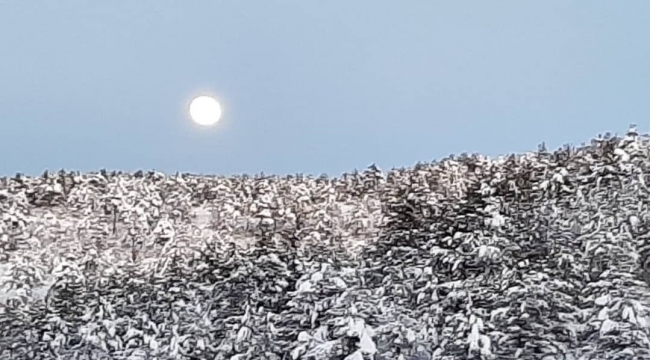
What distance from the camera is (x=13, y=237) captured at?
1267 centimetres

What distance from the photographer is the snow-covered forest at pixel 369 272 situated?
25.8 feet

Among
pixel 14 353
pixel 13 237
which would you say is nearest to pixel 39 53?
pixel 13 237

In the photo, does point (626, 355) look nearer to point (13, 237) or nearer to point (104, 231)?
point (104, 231)

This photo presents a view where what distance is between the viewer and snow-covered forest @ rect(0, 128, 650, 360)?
25.8 feet

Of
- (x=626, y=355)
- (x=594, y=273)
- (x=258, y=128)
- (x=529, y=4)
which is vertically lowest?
(x=626, y=355)

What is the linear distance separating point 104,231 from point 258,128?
21.1 ft

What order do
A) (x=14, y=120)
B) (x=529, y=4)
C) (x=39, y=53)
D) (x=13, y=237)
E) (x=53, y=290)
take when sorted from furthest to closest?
(x=39, y=53), (x=14, y=120), (x=529, y=4), (x=13, y=237), (x=53, y=290)

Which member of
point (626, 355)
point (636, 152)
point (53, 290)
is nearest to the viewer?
point (626, 355)

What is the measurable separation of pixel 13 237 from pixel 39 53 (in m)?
11.3

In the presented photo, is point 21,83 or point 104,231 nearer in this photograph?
point 104,231

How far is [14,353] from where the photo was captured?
8727 millimetres

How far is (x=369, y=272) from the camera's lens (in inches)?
366

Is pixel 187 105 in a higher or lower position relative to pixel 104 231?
higher

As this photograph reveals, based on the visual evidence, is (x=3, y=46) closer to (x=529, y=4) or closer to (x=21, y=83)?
(x=21, y=83)
